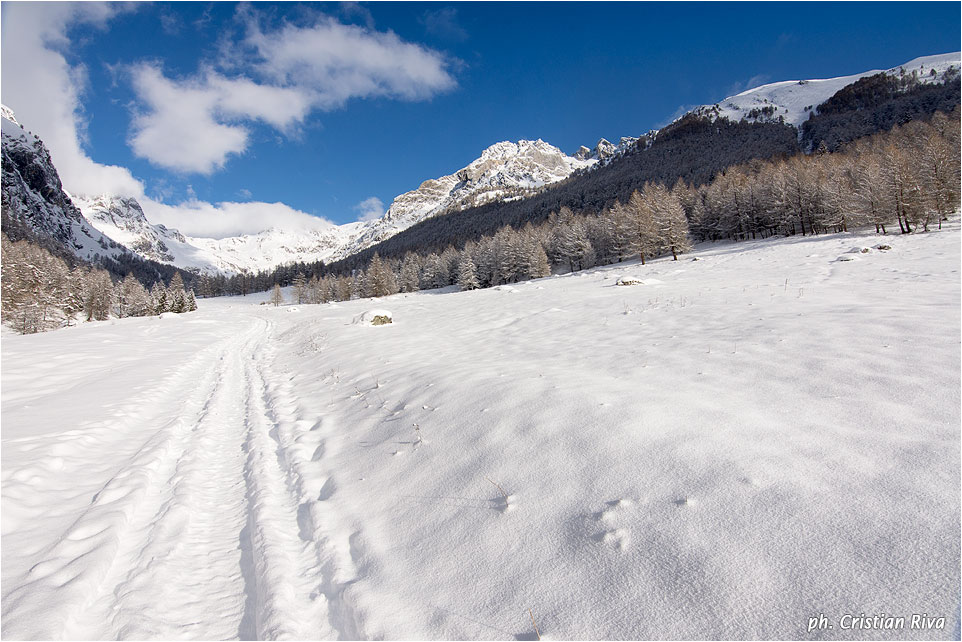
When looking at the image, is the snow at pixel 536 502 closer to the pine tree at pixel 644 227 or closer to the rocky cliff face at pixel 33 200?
the pine tree at pixel 644 227

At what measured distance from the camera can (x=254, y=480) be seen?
16.0 feet

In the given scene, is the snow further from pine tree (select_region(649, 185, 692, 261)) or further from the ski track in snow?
pine tree (select_region(649, 185, 692, 261))

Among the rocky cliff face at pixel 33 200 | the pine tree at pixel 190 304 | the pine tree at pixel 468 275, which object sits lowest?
the pine tree at pixel 468 275

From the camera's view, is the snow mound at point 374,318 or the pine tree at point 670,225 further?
the pine tree at point 670,225

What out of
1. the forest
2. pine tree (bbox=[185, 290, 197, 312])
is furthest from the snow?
pine tree (bbox=[185, 290, 197, 312])

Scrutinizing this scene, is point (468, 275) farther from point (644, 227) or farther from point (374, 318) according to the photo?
point (374, 318)

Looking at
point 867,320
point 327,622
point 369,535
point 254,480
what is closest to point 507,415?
point 369,535

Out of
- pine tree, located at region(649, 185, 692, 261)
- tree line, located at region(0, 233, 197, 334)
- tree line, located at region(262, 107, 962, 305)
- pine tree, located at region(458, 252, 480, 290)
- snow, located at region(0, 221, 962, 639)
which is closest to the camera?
snow, located at region(0, 221, 962, 639)

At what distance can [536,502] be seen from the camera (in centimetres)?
340

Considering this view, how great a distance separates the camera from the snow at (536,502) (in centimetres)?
233

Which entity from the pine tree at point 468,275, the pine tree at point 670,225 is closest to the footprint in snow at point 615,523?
the pine tree at point 670,225

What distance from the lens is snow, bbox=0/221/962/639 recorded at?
91.7 inches

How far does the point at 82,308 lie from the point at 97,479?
81.4m

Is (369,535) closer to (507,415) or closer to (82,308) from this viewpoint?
(507,415)
